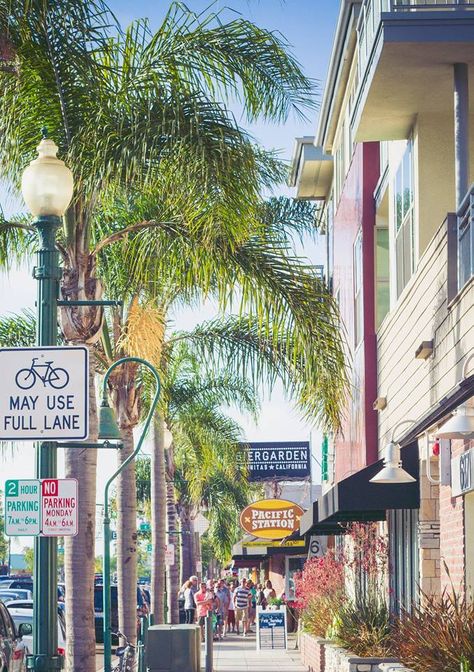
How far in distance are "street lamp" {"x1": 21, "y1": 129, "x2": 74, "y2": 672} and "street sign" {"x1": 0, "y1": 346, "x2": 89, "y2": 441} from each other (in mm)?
202

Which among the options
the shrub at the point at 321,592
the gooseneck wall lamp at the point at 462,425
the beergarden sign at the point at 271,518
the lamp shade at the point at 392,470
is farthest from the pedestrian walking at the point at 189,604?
the gooseneck wall lamp at the point at 462,425

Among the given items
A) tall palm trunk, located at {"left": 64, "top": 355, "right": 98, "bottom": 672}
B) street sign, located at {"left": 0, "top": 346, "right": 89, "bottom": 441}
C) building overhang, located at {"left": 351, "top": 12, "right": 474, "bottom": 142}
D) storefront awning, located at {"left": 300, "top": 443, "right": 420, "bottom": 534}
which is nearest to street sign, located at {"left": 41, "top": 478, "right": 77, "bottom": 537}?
street sign, located at {"left": 0, "top": 346, "right": 89, "bottom": 441}

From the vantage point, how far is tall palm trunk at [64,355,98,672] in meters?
13.9

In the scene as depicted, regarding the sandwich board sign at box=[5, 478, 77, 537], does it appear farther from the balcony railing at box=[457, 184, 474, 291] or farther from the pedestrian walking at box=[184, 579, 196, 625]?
the pedestrian walking at box=[184, 579, 196, 625]

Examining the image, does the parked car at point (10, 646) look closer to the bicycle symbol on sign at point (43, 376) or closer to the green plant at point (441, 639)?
the green plant at point (441, 639)

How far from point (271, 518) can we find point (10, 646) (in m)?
20.4

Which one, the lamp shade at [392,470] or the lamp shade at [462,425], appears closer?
the lamp shade at [462,425]

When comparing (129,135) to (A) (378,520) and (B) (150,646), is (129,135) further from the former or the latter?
(A) (378,520)

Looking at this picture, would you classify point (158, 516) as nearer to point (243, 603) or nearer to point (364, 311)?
point (364, 311)

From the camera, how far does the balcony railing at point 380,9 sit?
533 inches

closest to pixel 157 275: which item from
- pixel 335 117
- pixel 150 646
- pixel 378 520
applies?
pixel 150 646

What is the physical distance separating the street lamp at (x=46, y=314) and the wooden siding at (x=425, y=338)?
173 inches

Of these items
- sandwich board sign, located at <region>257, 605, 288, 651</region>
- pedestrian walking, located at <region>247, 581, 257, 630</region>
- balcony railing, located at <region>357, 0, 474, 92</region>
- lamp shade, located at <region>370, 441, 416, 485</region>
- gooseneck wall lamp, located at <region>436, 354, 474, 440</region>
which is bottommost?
pedestrian walking, located at <region>247, 581, 257, 630</region>

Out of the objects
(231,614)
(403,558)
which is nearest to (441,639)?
(403,558)
